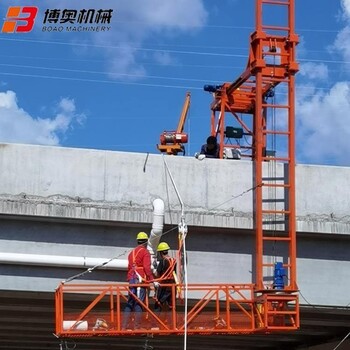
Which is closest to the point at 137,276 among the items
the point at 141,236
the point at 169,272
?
the point at 169,272

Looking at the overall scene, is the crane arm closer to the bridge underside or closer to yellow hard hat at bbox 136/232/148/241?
the bridge underside

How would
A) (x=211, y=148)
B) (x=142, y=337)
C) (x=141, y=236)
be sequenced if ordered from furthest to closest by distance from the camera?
(x=211, y=148) → (x=142, y=337) → (x=141, y=236)

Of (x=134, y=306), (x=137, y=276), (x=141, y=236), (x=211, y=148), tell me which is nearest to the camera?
(x=137, y=276)

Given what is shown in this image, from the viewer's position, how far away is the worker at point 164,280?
62.0 feet

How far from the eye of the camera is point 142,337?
79.8 ft

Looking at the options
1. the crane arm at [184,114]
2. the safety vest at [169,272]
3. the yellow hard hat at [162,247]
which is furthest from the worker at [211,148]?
the crane arm at [184,114]

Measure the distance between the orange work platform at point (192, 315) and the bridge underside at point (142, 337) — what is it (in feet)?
11.2

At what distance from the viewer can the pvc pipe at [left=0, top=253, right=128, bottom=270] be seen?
→ 1891 cm

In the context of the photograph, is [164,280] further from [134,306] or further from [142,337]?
[142,337]

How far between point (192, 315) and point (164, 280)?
0.96 m

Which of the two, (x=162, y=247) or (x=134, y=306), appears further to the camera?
(x=162, y=247)

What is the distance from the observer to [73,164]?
64.4 feet

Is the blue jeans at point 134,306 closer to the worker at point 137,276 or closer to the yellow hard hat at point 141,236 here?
the worker at point 137,276

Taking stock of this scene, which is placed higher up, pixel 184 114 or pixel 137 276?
pixel 184 114
